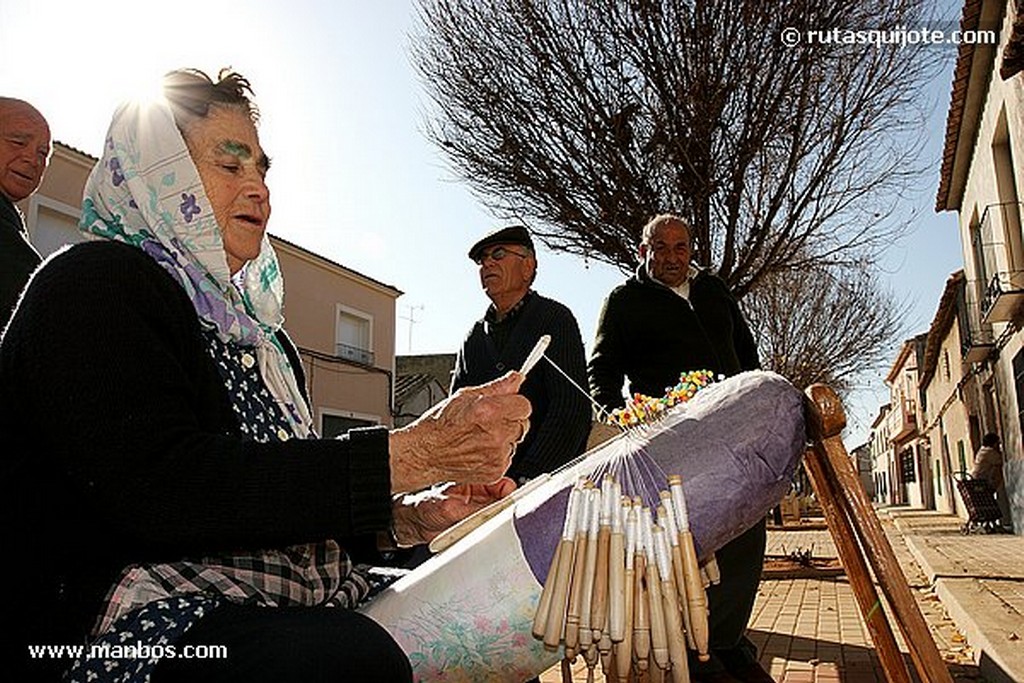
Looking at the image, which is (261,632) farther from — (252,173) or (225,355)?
(252,173)

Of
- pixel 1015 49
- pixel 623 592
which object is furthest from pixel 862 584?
pixel 1015 49

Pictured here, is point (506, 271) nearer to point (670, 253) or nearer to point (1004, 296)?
point (670, 253)

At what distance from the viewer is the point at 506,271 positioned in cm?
368

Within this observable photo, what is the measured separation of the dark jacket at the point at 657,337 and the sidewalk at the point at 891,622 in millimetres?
1429

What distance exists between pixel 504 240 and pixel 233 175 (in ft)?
6.80

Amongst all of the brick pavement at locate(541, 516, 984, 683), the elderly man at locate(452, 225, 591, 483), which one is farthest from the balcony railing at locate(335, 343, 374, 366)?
the elderly man at locate(452, 225, 591, 483)

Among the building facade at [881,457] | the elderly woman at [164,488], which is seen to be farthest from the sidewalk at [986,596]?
the building facade at [881,457]

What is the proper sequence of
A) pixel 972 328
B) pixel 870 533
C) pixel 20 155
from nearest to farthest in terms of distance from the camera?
pixel 870 533 → pixel 20 155 → pixel 972 328

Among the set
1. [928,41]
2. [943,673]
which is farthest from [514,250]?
[928,41]

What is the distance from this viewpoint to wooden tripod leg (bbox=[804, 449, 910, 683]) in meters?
1.91

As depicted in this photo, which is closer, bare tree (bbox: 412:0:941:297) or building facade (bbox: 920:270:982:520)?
bare tree (bbox: 412:0:941:297)

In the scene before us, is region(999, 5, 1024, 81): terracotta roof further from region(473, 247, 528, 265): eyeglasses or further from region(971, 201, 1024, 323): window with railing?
region(971, 201, 1024, 323): window with railing

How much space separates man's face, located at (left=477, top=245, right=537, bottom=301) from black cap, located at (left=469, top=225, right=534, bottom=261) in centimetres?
3

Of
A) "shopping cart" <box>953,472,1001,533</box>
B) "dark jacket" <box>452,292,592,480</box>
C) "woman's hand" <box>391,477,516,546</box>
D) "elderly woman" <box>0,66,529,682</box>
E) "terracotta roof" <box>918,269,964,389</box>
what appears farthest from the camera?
"terracotta roof" <box>918,269,964,389</box>
